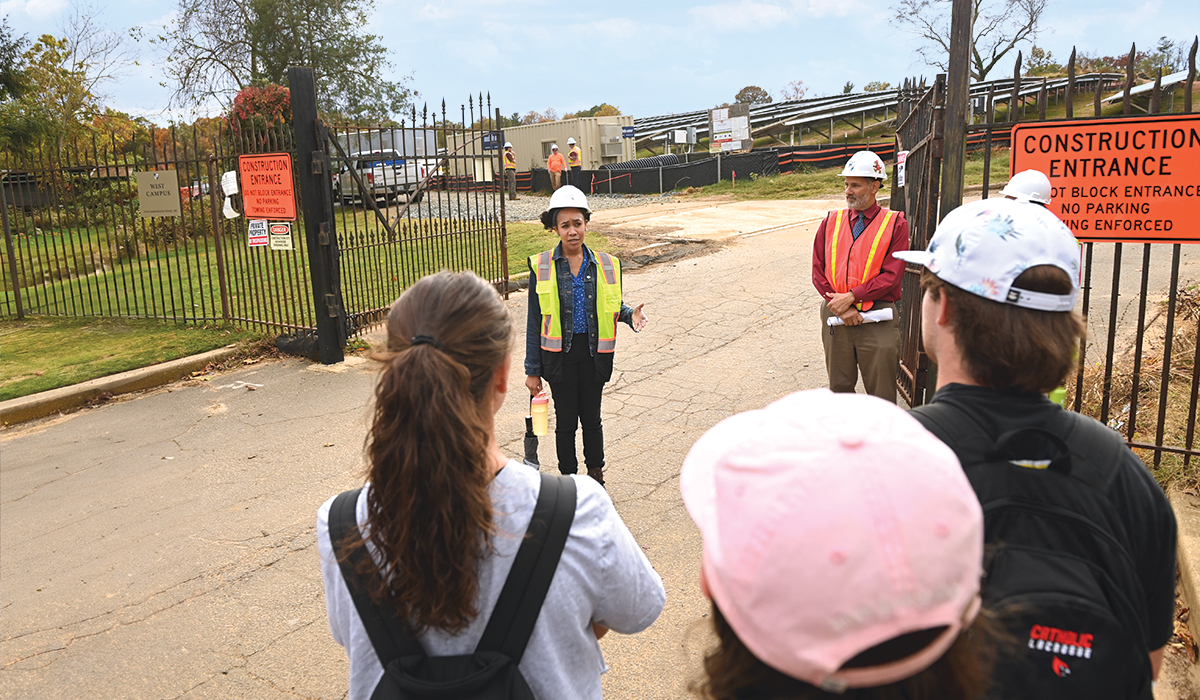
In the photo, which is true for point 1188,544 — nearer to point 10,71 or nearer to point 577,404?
point 577,404

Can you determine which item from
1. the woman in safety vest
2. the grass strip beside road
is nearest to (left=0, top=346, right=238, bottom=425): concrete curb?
the grass strip beside road

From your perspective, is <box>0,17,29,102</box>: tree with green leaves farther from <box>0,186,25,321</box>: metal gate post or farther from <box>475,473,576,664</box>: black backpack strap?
<box>475,473,576,664</box>: black backpack strap

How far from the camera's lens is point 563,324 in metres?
4.77

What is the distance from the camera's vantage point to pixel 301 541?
4832 mm

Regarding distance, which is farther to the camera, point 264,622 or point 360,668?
point 264,622

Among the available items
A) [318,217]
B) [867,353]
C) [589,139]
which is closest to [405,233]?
[318,217]

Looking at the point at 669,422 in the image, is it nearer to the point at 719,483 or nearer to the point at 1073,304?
the point at 1073,304

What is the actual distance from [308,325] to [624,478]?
5269 mm

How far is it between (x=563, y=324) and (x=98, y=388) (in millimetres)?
5642

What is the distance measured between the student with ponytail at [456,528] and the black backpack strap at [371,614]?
1 centimetres

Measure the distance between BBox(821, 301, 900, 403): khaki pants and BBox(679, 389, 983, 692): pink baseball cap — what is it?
4.70 meters

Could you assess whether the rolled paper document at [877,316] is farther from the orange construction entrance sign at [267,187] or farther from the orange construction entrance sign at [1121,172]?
the orange construction entrance sign at [267,187]

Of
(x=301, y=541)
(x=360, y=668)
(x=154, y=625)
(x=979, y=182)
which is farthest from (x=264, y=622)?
(x=979, y=182)

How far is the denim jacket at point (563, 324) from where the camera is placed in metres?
4.78
